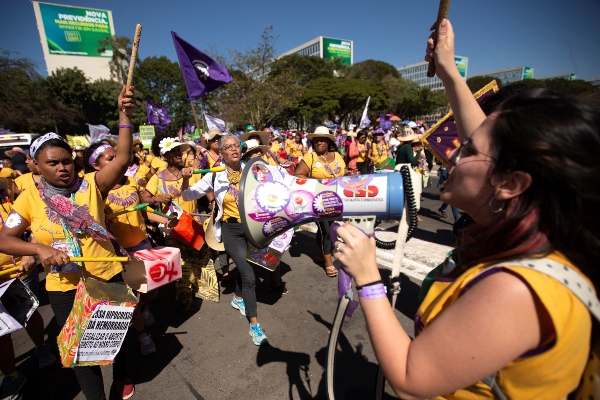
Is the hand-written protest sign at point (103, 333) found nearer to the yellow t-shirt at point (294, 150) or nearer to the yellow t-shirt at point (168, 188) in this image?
the yellow t-shirt at point (168, 188)

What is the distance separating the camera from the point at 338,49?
82.8 m

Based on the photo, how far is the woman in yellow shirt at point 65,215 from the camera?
1955 millimetres

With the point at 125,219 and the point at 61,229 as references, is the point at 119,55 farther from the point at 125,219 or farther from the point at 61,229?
the point at 61,229

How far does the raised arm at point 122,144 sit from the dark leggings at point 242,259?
4.06 ft

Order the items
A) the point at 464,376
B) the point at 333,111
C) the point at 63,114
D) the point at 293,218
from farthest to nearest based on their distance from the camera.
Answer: the point at 333,111
the point at 63,114
the point at 293,218
the point at 464,376

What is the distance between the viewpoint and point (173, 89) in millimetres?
43688

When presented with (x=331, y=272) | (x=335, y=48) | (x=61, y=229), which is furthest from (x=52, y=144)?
(x=335, y=48)

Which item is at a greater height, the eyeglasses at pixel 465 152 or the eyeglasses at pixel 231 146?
the eyeglasses at pixel 465 152

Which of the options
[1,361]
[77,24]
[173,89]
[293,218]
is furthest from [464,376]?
[77,24]

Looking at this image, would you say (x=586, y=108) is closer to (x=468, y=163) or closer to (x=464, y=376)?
(x=468, y=163)

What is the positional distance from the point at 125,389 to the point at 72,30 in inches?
2571

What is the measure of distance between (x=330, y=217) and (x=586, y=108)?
2.89ft

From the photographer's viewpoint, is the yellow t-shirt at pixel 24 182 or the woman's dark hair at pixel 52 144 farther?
the yellow t-shirt at pixel 24 182

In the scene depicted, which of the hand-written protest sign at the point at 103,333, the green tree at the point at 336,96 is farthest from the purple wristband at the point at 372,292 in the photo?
the green tree at the point at 336,96
